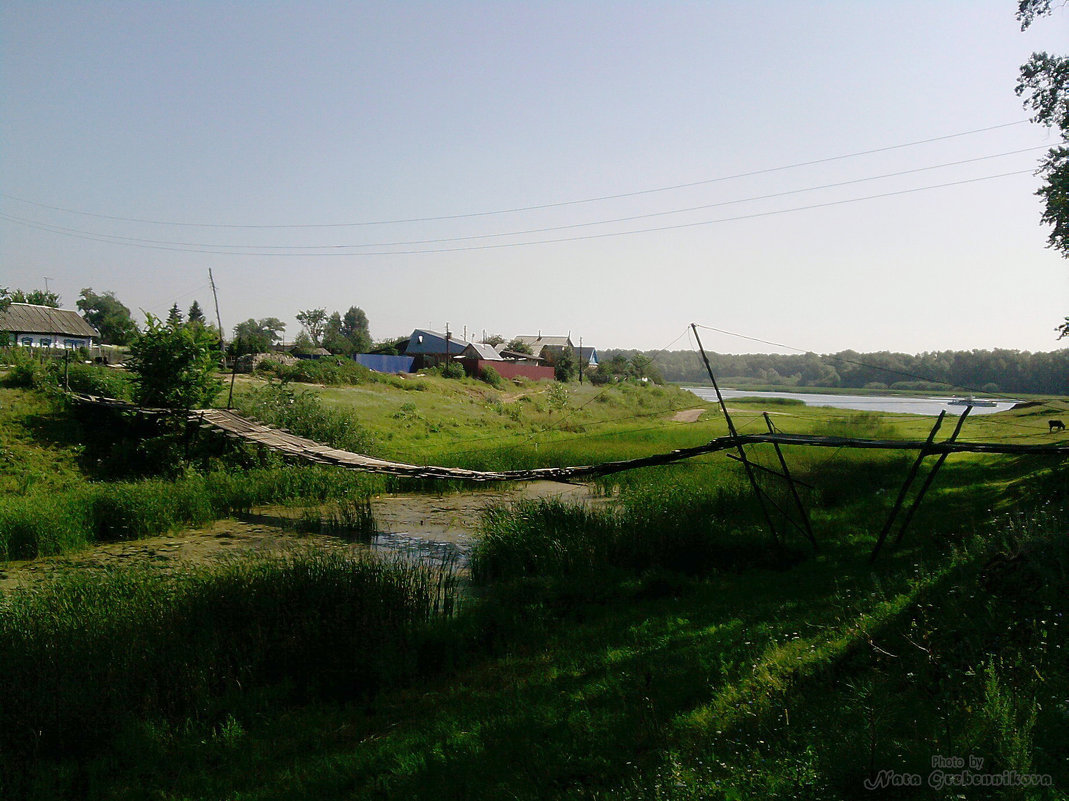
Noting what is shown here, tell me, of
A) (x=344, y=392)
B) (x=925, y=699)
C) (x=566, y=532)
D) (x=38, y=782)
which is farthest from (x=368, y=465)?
(x=344, y=392)

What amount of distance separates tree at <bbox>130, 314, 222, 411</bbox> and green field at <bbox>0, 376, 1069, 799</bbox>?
15.5 feet

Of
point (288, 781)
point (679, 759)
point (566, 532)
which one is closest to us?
point (679, 759)

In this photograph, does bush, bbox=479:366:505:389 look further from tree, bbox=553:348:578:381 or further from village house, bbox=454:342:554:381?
tree, bbox=553:348:578:381

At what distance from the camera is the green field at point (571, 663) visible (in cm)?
342

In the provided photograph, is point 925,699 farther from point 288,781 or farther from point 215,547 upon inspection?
point 215,547

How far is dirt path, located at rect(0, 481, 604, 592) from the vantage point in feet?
29.7

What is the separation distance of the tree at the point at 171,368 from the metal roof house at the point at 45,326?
27.1 m

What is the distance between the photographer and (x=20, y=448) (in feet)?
44.7

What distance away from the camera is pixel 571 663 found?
541cm

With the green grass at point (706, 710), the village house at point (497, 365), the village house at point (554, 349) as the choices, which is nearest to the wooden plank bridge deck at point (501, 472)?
the green grass at point (706, 710)

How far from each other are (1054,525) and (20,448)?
55.5 ft

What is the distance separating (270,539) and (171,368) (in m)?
7.05

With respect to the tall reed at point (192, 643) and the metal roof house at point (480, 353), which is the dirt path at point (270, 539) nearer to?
the tall reed at point (192, 643)

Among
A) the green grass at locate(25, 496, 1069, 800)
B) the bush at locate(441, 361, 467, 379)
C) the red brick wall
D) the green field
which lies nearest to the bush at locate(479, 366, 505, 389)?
the bush at locate(441, 361, 467, 379)
